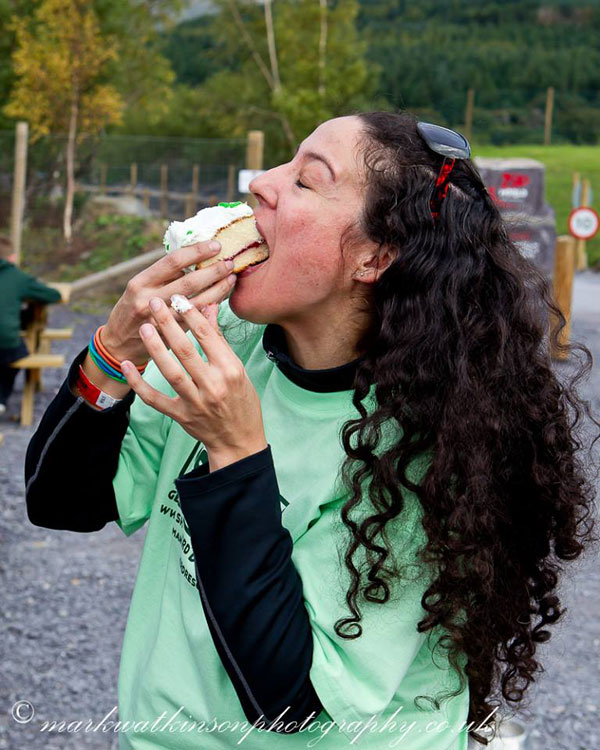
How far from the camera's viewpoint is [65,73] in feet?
55.9

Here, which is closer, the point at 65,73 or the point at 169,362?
the point at 169,362

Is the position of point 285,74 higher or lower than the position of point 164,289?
lower

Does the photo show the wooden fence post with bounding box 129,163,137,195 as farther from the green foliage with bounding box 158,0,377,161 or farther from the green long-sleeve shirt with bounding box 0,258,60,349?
the green long-sleeve shirt with bounding box 0,258,60,349

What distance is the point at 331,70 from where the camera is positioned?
21312mm

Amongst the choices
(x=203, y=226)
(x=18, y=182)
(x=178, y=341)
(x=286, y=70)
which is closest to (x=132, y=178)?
(x=18, y=182)

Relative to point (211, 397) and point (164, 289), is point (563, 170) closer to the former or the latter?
point (164, 289)

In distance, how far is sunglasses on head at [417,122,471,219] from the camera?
1.70m

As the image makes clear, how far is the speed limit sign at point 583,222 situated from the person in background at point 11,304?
8.38 meters

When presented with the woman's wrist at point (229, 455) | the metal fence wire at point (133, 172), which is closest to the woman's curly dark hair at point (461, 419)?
the woman's wrist at point (229, 455)

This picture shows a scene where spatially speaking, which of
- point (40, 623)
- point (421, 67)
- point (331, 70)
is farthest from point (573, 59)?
point (40, 623)

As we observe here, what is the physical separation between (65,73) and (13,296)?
34.1 feet

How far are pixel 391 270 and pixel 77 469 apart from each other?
0.76 metres

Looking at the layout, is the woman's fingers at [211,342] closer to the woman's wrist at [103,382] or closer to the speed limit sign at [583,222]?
the woman's wrist at [103,382]

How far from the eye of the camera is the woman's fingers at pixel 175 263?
1727 millimetres
